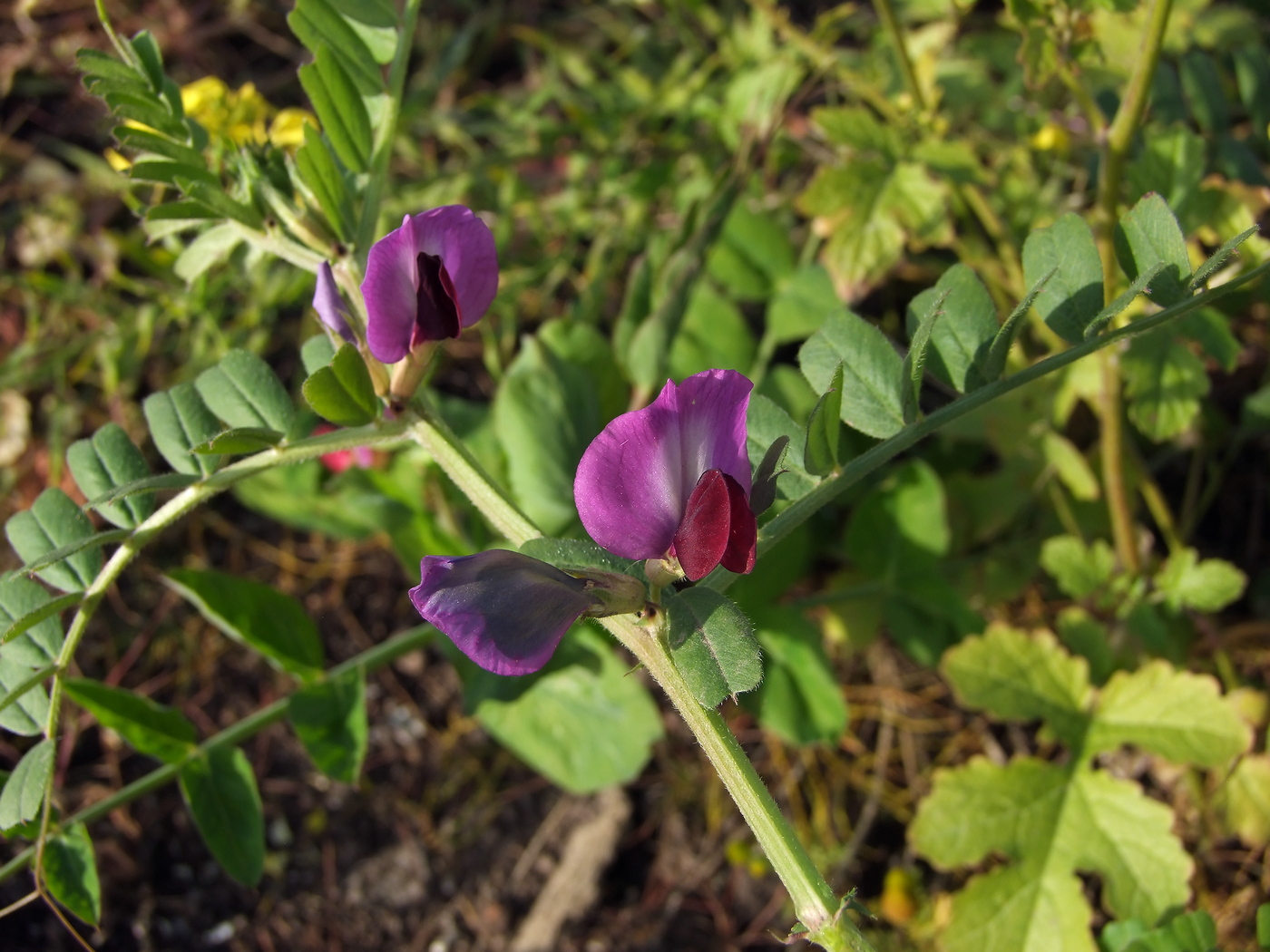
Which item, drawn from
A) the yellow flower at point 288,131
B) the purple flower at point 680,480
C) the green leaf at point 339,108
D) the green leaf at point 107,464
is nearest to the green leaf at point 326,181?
the green leaf at point 339,108

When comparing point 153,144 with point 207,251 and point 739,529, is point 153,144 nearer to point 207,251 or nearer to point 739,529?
point 207,251

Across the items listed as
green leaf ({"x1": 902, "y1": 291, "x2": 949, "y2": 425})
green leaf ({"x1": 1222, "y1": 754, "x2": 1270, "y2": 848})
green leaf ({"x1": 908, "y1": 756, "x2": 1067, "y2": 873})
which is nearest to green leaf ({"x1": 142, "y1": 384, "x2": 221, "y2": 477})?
green leaf ({"x1": 902, "y1": 291, "x2": 949, "y2": 425})

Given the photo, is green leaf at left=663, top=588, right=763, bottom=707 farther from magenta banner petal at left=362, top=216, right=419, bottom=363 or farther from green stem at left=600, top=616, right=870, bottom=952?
magenta banner petal at left=362, top=216, right=419, bottom=363

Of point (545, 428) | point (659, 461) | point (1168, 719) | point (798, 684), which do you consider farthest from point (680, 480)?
point (1168, 719)

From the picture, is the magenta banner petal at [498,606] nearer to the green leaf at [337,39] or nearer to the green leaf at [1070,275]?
the green leaf at [1070,275]

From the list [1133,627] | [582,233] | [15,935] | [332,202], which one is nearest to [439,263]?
[332,202]
